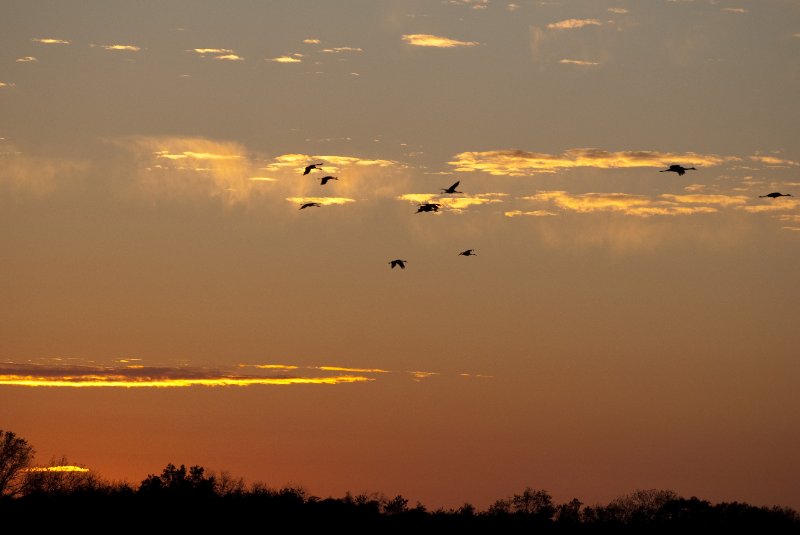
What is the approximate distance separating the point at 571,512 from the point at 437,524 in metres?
31.7

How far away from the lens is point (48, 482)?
6457 inches

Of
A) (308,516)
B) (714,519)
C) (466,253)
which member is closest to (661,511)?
(714,519)

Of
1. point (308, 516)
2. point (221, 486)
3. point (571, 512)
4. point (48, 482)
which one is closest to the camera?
point (308, 516)

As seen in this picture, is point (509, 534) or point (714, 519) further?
point (714, 519)

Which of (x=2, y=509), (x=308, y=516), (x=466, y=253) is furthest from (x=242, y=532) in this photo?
(x=466, y=253)

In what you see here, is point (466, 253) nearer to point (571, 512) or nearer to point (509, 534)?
point (509, 534)

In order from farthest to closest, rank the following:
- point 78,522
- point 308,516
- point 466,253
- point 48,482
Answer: point 48,482 < point 308,516 < point 78,522 < point 466,253

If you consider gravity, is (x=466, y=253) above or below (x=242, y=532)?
above

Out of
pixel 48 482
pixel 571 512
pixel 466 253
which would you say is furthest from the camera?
pixel 571 512

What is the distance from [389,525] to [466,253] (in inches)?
2995

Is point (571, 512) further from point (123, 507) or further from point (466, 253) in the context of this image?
point (466, 253)

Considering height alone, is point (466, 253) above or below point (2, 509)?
above

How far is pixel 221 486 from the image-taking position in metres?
176

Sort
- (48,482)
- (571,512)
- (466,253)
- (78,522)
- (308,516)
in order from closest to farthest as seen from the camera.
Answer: (466,253) → (78,522) → (308,516) → (48,482) → (571,512)
